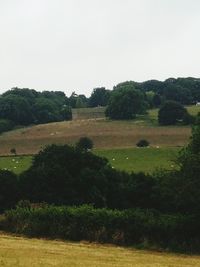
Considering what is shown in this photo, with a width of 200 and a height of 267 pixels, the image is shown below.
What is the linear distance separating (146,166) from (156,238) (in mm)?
47148

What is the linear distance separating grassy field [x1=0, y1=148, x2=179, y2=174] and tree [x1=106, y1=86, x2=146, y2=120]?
149 ft

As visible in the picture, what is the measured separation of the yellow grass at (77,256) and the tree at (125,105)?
4376 inches

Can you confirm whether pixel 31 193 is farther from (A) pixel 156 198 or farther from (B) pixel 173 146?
(B) pixel 173 146

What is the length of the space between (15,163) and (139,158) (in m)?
19.7

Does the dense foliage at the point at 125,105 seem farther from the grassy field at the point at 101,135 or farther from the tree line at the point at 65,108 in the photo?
the grassy field at the point at 101,135

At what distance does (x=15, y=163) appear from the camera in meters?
94.1

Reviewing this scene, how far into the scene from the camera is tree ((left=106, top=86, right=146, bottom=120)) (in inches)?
5901

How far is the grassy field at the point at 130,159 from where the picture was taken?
87375mm

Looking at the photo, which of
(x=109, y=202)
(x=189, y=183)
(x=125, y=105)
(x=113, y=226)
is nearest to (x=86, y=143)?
(x=125, y=105)

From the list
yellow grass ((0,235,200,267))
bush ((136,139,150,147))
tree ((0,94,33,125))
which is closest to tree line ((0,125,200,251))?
yellow grass ((0,235,200,267))

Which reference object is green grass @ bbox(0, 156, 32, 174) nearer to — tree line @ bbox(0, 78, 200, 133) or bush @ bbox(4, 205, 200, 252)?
tree line @ bbox(0, 78, 200, 133)

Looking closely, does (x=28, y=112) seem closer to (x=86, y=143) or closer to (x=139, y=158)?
(x=86, y=143)

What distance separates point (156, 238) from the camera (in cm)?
4056

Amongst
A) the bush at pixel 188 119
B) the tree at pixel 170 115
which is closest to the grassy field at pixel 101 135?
the tree at pixel 170 115
